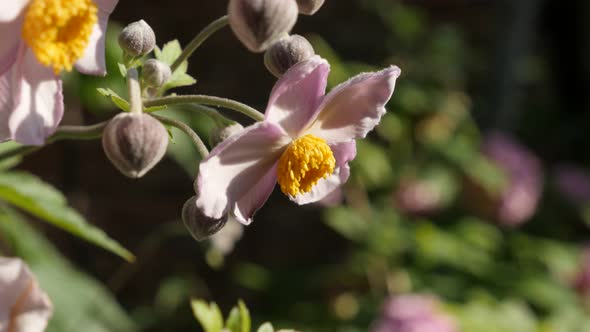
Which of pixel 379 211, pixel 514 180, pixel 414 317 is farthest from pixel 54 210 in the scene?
pixel 514 180

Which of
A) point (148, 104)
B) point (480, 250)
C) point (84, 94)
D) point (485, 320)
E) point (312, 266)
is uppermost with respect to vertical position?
point (148, 104)

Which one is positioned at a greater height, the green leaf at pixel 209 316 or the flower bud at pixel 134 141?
the flower bud at pixel 134 141

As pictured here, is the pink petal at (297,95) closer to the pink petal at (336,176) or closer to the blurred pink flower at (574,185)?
the pink petal at (336,176)

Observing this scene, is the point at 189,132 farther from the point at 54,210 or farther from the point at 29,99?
the point at 54,210

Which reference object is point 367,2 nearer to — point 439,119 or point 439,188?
point 439,119

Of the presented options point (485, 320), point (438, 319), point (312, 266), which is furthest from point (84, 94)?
point (312, 266)

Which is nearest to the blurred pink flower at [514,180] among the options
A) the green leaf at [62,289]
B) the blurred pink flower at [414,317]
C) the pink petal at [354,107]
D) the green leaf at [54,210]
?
the blurred pink flower at [414,317]
